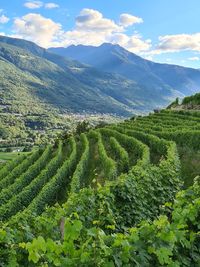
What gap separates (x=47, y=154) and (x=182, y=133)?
27223 millimetres

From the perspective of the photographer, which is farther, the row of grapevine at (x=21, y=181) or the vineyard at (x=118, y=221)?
the row of grapevine at (x=21, y=181)

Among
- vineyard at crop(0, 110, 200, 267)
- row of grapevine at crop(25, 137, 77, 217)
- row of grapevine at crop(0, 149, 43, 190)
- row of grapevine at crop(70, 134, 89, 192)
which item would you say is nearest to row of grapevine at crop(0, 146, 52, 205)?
vineyard at crop(0, 110, 200, 267)

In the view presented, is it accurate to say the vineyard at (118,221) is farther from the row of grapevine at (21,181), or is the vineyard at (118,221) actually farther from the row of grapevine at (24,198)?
the row of grapevine at (21,181)

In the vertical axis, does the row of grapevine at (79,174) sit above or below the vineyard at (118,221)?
below

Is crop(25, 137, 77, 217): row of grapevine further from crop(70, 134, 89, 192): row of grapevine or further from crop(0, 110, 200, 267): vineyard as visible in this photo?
crop(70, 134, 89, 192): row of grapevine

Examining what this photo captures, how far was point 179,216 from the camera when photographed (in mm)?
9883

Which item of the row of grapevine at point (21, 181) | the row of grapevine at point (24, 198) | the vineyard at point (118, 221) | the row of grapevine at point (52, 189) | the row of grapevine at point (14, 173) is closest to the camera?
the vineyard at point (118, 221)

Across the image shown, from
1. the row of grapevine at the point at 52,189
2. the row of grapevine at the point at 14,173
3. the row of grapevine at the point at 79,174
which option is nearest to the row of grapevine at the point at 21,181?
the row of grapevine at the point at 14,173

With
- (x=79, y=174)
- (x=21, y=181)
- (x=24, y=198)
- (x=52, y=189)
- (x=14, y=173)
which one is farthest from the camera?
(x=14, y=173)

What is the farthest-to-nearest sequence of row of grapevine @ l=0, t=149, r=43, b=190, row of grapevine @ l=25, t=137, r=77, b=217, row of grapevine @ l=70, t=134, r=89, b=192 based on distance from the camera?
row of grapevine @ l=0, t=149, r=43, b=190 < row of grapevine @ l=25, t=137, r=77, b=217 < row of grapevine @ l=70, t=134, r=89, b=192

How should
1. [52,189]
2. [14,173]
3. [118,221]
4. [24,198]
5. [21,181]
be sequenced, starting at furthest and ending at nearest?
[14,173] → [21,181] → [52,189] → [24,198] → [118,221]

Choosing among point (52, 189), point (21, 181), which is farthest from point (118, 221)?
point (21, 181)

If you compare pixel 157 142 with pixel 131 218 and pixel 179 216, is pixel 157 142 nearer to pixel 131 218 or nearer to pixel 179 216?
pixel 131 218

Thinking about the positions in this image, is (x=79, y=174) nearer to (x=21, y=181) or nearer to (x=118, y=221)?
(x=21, y=181)
